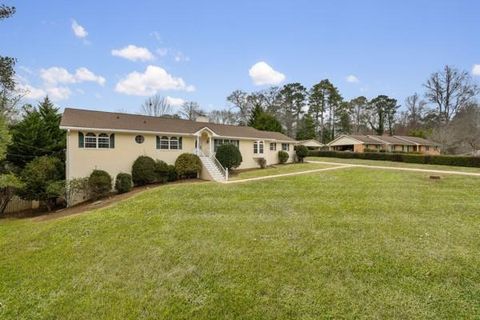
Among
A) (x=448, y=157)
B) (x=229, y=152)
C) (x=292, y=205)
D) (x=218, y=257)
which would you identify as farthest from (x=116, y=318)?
(x=448, y=157)

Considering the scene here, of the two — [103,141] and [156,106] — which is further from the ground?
[156,106]

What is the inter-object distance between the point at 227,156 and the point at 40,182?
463 inches

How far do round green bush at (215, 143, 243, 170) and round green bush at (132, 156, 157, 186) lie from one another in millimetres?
5180

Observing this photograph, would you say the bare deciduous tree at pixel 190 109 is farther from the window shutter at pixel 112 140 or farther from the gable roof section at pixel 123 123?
the window shutter at pixel 112 140

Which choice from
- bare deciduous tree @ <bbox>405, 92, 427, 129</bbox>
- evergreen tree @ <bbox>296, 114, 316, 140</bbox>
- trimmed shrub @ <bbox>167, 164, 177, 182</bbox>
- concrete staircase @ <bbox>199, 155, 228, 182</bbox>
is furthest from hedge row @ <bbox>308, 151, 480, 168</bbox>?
bare deciduous tree @ <bbox>405, 92, 427, 129</bbox>

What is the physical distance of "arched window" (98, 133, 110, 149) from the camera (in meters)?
17.1

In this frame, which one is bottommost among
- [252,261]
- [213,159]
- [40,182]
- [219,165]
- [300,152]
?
[252,261]

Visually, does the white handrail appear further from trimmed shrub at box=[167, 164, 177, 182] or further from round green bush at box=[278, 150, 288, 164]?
round green bush at box=[278, 150, 288, 164]

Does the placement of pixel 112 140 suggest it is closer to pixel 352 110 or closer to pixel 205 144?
pixel 205 144

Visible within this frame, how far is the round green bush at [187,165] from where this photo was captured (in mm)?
19172

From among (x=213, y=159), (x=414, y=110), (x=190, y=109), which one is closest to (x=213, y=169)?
(x=213, y=159)

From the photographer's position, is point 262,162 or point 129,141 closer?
point 129,141

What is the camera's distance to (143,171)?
17453 millimetres

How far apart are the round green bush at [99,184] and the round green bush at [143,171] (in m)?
1.62
